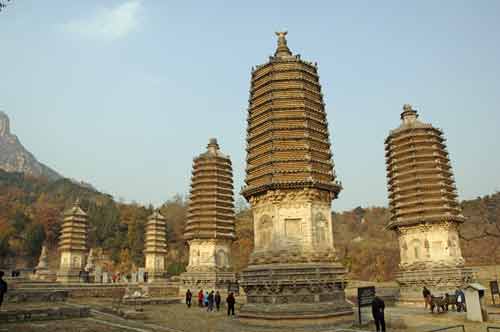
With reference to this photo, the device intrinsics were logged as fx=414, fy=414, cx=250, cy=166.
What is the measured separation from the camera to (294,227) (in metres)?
23.8

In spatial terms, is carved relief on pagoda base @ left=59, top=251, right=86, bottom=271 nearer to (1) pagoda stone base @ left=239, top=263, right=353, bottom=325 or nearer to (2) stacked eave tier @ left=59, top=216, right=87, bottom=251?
(2) stacked eave tier @ left=59, top=216, right=87, bottom=251

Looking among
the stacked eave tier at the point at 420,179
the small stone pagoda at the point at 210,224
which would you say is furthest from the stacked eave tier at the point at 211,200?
the stacked eave tier at the point at 420,179

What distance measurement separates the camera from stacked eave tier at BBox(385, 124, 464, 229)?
33125 mm

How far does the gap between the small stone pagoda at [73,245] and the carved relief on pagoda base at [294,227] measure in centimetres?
3434

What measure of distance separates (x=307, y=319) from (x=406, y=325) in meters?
4.86

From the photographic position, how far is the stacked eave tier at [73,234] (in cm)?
5234

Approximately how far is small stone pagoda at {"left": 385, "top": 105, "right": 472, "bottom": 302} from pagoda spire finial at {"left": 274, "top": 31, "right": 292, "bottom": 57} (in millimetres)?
14309

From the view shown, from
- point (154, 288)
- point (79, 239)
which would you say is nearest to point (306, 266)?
point (154, 288)

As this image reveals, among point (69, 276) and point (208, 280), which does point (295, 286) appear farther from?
point (69, 276)

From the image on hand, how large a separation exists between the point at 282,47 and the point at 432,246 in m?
19.1

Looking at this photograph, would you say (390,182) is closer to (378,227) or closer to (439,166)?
(439,166)

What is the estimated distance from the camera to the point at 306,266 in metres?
22.4

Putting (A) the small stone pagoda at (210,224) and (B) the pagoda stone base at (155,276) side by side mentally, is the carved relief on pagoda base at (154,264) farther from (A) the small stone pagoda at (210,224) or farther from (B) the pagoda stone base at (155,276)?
(A) the small stone pagoda at (210,224)

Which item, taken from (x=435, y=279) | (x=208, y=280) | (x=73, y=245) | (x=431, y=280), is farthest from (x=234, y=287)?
(x=73, y=245)
